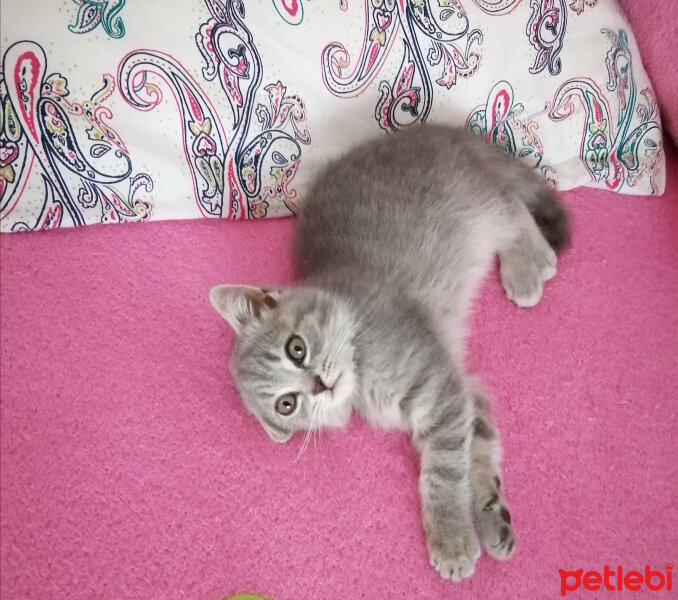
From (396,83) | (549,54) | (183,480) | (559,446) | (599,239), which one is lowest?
(183,480)

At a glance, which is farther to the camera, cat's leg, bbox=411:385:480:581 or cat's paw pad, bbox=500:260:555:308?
cat's paw pad, bbox=500:260:555:308

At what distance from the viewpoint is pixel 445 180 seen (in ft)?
4.15

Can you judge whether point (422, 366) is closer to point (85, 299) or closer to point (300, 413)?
point (300, 413)

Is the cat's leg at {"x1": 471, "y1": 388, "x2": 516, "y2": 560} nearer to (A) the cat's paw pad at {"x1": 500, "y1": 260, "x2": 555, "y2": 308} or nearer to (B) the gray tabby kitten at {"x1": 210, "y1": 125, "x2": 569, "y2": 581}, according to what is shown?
(B) the gray tabby kitten at {"x1": 210, "y1": 125, "x2": 569, "y2": 581}

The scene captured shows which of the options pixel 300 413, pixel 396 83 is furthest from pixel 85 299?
pixel 396 83

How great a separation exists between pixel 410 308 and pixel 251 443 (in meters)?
0.42

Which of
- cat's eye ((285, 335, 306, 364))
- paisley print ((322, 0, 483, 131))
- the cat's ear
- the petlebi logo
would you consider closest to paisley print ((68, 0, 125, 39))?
paisley print ((322, 0, 483, 131))

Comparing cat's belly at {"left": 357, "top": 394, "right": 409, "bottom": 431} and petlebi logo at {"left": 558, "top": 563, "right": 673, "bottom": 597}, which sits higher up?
cat's belly at {"left": 357, "top": 394, "right": 409, "bottom": 431}

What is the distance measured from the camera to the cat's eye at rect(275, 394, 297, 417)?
1.02 metres

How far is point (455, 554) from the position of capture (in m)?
0.98

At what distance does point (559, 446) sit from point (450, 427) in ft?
0.83

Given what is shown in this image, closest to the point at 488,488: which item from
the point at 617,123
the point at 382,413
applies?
the point at 382,413

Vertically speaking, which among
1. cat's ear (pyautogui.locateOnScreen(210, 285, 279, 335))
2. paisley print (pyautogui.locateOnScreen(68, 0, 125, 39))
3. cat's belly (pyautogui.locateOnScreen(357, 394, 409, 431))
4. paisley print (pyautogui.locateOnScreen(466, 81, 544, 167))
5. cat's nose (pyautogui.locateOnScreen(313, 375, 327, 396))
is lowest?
cat's belly (pyautogui.locateOnScreen(357, 394, 409, 431))

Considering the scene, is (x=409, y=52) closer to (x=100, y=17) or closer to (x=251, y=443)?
(x=100, y=17)
